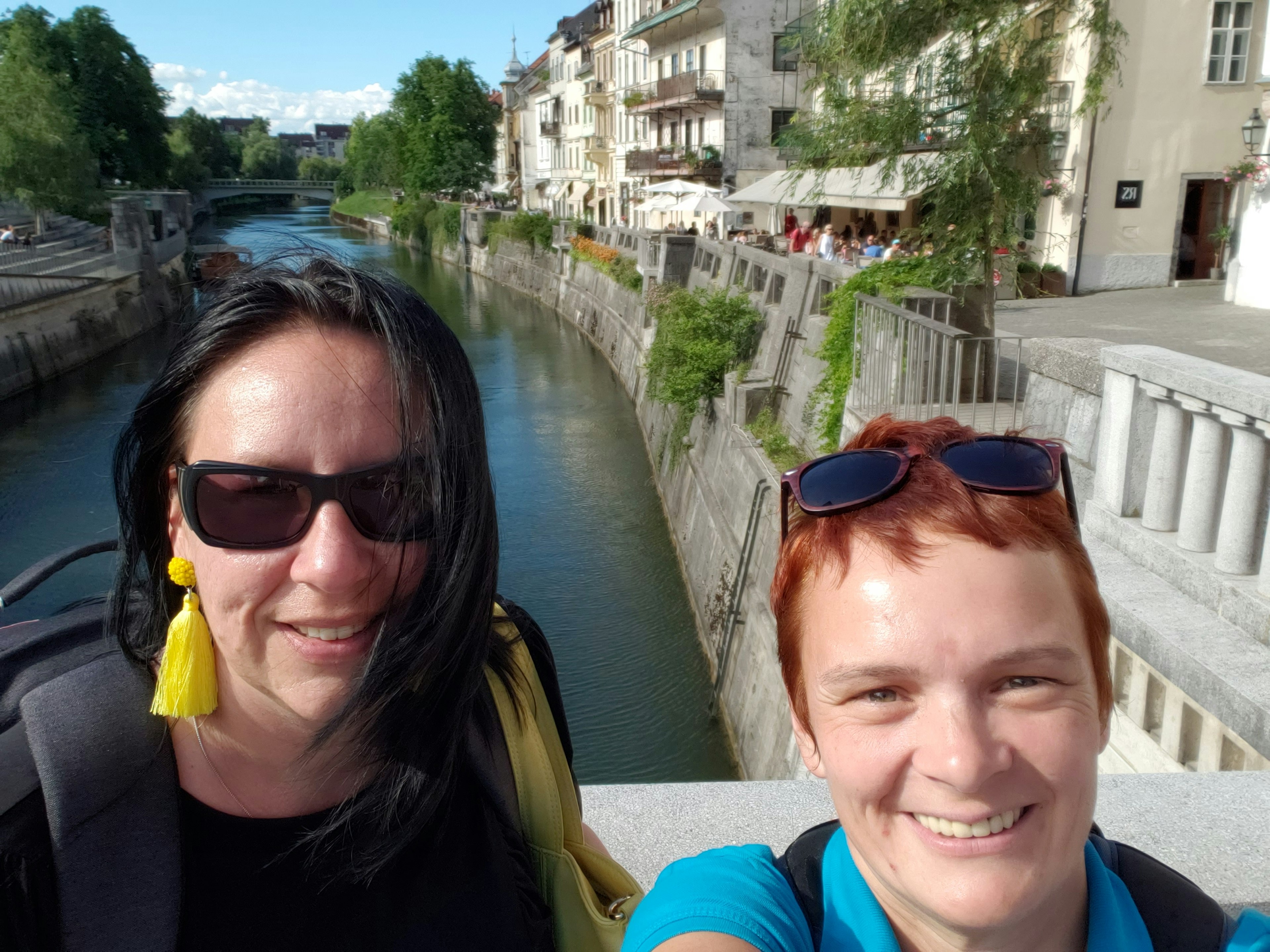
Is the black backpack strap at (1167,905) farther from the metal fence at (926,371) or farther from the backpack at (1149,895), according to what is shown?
the metal fence at (926,371)

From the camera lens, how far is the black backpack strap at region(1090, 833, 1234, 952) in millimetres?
1188

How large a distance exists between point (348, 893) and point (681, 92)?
3350 cm

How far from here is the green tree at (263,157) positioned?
99.9 meters

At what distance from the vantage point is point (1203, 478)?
3408mm

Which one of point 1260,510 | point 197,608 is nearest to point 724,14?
point 1260,510

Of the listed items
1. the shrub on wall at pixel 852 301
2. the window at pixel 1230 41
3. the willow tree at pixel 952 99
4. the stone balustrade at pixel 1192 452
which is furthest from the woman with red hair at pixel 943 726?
the window at pixel 1230 41

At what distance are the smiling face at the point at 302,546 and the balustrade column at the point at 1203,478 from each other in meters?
3.03

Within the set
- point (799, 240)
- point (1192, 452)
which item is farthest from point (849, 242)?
point (1192, 452)

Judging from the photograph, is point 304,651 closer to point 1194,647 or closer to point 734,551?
point 1194,647

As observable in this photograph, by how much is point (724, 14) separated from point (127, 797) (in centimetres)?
3275

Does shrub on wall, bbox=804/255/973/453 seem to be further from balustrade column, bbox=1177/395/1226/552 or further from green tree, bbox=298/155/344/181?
green tree, bbox=298/155/344/181

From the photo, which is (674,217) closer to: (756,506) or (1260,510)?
(756,506)

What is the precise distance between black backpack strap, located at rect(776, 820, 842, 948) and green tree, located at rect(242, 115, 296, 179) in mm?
102897

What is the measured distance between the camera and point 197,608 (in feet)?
4.39
